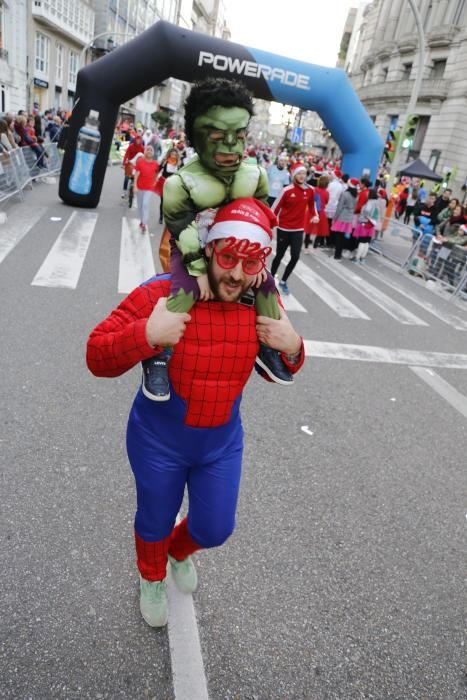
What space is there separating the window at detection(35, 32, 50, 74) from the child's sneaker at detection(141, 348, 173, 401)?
132 feet

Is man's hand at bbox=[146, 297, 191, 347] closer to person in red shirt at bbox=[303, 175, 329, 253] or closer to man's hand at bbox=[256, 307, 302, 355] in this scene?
man's hand at bbox=[256, 307, 302, 355]

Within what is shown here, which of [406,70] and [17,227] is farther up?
[406,70]

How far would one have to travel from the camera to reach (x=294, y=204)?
25.3 ft

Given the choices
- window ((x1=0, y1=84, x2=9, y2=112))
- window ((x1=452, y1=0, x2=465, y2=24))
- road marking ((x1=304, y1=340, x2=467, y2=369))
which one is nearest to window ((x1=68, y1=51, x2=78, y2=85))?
window ((x1=0, y1=84, x2=9, y2=112))

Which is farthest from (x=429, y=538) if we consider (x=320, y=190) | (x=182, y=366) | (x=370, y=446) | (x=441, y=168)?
(x=441, y=168)

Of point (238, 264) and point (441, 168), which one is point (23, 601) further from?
point (441, 168)

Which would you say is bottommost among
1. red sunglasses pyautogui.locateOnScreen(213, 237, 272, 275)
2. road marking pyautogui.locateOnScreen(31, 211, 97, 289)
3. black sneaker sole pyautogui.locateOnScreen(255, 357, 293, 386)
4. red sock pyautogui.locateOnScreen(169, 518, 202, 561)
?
road marking pyautogui.locateOnScreen(31, 211, 97, 289)

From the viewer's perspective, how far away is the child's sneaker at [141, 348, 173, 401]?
1.91 metres

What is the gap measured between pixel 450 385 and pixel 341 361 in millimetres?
1292

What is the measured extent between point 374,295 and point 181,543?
812cm

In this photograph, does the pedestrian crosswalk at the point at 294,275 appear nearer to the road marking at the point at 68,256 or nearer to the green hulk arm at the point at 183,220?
the road marking at the point at 68,256

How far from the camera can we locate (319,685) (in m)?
2.23

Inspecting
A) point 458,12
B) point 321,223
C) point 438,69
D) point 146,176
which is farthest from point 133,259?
point 458,12

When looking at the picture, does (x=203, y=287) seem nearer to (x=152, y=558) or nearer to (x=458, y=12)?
(x=152, y=558)
